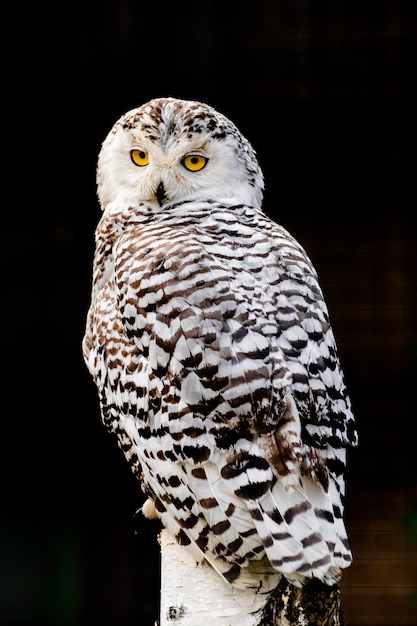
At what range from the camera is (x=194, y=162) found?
1585 millimetres

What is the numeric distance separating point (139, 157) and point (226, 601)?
28.1 inches

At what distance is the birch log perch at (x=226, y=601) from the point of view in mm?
1257

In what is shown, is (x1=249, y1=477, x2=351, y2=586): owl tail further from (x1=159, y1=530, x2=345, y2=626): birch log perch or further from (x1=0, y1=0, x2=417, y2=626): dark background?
(x1=0, y1=0, x2=417, y2=626): dark background

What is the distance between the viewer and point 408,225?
8.86 feet

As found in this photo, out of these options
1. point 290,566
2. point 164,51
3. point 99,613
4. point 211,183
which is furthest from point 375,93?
point 290,566

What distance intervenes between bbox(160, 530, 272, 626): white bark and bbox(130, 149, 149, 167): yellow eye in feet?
2.01

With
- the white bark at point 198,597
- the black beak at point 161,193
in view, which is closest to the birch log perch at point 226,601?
the white bark at point 198,597

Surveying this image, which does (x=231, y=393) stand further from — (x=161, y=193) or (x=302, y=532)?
(x=161, y=193)

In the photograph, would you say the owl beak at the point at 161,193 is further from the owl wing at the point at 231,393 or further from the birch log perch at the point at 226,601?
the birch log perch at the point at 226,601

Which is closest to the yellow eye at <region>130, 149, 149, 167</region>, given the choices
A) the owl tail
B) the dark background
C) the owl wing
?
the owl wing

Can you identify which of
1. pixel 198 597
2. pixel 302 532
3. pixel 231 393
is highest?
pixel 231 393

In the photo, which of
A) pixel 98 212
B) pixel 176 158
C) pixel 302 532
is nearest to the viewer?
pixel 302 532

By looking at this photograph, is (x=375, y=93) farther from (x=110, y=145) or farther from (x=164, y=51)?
(x=110, y=145)

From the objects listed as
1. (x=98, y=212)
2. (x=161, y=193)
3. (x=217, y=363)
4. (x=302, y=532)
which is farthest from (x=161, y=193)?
(x=98, y=212)
